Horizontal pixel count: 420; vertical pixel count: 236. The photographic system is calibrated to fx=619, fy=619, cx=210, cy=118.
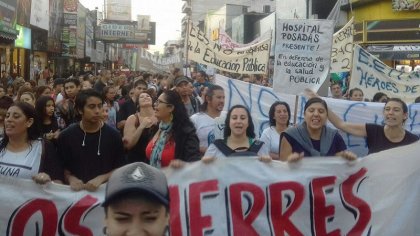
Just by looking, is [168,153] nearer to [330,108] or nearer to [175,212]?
[175,212]

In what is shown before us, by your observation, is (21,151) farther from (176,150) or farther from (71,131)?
(176,150)

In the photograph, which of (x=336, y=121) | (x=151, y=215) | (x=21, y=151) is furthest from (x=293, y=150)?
(x=151, y=215)

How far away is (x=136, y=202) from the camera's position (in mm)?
1816

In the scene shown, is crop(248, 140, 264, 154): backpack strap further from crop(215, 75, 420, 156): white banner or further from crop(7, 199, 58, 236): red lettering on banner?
crop(215, 75, 420, 156): white banner

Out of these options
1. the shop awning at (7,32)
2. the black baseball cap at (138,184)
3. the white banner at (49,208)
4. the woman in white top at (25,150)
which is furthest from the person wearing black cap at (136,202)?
the shop awning at (7,32)

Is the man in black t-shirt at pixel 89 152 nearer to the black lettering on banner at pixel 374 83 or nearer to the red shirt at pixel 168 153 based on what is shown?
the red shirt at pixel 168 153

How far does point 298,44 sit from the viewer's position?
7957 mm

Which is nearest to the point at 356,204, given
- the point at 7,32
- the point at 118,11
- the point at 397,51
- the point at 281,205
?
the point at 281,205

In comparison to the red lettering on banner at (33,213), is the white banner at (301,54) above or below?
above

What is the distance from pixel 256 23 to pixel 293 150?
38928mm

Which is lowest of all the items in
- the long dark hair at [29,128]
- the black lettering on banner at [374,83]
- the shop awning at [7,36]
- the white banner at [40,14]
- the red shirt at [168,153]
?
the red shirt at [168,153]

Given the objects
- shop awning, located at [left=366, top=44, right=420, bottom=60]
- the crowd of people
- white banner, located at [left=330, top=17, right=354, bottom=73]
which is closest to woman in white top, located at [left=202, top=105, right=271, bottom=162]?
the crowd of people

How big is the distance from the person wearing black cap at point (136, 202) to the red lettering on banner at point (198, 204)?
2267 mm

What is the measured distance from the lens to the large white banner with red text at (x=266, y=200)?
4.01 m
